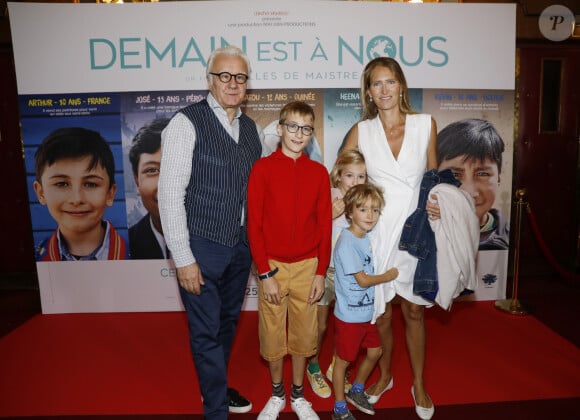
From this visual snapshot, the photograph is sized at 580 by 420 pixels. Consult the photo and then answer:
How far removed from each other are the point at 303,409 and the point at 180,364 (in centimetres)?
113

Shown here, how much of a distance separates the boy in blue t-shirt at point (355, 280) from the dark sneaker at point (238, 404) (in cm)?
52

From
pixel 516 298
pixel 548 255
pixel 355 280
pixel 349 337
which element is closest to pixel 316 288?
pixel 355 280

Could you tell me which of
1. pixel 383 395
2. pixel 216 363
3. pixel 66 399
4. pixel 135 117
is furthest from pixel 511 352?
pixel 135 117

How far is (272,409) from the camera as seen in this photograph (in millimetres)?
2297

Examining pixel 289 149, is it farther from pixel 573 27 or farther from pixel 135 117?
pixel 573 27

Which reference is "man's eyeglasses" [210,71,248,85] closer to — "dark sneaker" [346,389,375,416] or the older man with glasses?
the older man with glasses

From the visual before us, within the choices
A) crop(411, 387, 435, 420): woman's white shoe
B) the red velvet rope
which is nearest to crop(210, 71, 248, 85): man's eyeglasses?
crop(411, 387, 435, 420): woman's white shoe

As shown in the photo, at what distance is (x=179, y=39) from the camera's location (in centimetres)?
360

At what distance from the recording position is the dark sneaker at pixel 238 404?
2.43 metres

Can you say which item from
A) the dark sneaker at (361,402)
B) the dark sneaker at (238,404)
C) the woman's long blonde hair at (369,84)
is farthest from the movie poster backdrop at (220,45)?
the dark sneaker at (361,402)

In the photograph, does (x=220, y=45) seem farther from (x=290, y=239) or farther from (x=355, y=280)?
(x=355, y=280)

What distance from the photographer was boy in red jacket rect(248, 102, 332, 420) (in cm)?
209

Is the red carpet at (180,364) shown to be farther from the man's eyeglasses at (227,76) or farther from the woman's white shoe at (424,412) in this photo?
the man's eyeglasses at (227,76)

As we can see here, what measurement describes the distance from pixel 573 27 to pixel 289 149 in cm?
454
